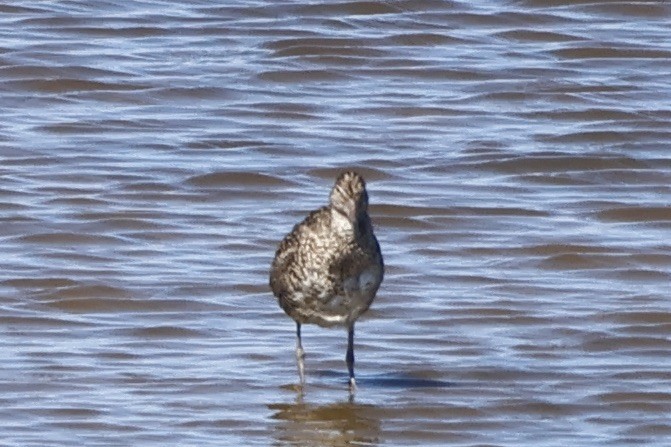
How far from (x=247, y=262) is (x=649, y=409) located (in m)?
3.40

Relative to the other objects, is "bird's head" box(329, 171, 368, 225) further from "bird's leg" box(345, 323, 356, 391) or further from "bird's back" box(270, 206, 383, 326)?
"bird's leg" box(345, 323, 356, 391)

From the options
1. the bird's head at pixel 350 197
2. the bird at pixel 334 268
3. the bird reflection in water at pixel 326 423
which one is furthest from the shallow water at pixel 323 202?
the bird's head at pixel 350 197

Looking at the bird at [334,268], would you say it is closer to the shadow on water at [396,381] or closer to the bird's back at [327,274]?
the bird's back at [327,274]

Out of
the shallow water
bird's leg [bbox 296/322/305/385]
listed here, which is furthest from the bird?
the shallow water

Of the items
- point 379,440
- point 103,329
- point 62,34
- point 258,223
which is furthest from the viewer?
point 62,34

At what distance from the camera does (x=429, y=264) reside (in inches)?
507

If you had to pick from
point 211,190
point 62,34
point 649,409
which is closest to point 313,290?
point 649,409

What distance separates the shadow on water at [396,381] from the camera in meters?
10.5

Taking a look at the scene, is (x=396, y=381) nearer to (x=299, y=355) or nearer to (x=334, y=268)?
(x=299, y=355)

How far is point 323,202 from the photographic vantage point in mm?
14188

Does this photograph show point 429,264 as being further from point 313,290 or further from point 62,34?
point 62,34

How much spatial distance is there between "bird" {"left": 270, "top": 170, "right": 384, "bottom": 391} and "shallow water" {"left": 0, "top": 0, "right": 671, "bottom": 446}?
34 cm

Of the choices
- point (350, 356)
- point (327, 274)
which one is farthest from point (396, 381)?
point (327, 274)

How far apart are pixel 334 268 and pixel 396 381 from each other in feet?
2.20
